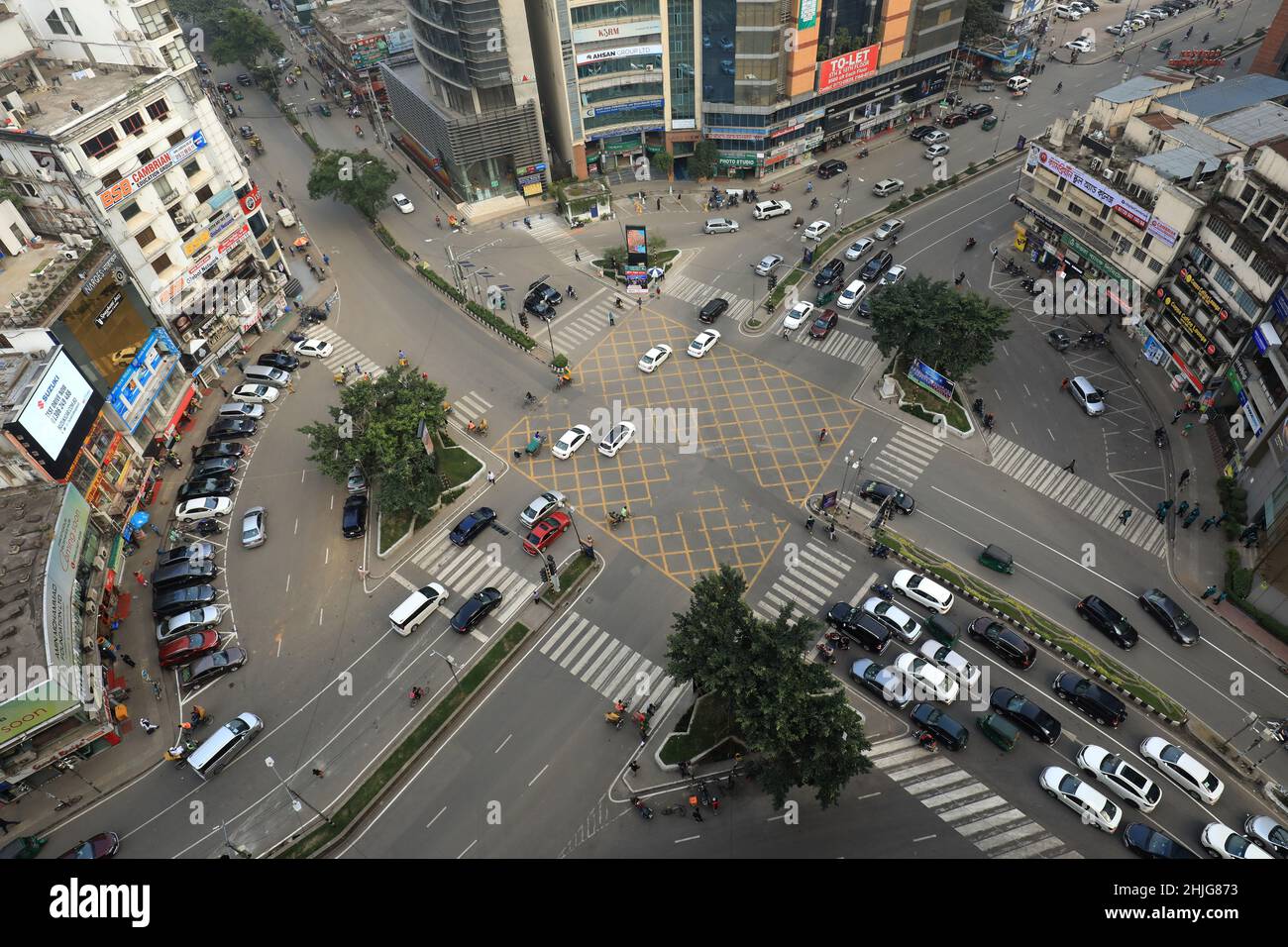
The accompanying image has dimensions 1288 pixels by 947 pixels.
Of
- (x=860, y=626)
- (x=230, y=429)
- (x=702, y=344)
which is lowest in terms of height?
(x=860, y=626)

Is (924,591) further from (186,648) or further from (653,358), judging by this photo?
(186,648)

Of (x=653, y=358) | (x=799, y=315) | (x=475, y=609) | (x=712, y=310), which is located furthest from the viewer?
(x=712, y=310)

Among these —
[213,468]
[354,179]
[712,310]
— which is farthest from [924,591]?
[354,179]

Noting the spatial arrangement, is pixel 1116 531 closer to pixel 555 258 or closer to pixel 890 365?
pixel 890 365

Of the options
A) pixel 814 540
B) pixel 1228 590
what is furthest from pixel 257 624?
pixel 1228 590

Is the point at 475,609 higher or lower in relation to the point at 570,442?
lower

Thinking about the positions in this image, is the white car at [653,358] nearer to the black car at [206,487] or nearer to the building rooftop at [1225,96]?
the black car at [206,487]

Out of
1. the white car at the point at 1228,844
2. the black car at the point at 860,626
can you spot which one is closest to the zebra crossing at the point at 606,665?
the black car at the point at 860,626
